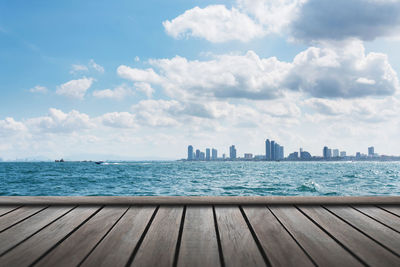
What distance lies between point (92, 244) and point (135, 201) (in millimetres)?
733

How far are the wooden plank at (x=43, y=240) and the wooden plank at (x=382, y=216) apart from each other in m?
1.69

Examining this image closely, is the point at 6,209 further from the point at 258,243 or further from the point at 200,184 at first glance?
the point at 200,184

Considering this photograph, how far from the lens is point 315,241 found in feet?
4.31

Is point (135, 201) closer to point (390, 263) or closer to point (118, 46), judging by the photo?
point (390, 263)

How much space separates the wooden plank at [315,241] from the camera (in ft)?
3.61

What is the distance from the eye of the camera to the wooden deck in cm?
112

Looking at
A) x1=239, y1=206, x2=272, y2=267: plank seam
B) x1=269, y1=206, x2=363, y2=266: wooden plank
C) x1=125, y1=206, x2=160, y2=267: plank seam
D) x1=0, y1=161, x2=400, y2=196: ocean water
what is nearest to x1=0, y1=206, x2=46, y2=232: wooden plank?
x1=125, y1=206, x2=160, y2=267: plank seam

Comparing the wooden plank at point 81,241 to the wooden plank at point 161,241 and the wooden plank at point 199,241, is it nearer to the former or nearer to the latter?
the wooden plank at point 161,241

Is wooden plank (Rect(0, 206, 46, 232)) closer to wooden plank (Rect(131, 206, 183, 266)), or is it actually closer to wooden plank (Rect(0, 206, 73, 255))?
wooden plank (Rect(0, 206, 73, 255))

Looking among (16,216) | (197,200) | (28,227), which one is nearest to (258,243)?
(197,200)

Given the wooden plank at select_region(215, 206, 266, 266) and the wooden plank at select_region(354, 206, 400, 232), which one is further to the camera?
the wooden plank at select_region(354, 206, 400, 232)

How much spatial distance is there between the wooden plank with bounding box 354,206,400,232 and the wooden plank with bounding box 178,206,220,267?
38.1 inches

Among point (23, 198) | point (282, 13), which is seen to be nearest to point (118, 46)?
point (282, 13)

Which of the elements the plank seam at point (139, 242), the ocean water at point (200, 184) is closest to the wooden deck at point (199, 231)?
the plank seam at point (139, 242)
